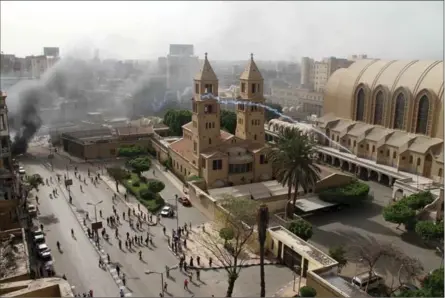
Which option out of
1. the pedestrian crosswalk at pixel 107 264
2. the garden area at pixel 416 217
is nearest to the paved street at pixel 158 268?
the pedestrian crosswalk at pixel 107 264

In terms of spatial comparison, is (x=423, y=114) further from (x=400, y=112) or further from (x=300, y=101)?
(x=300, y=101)

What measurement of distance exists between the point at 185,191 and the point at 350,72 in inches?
1175

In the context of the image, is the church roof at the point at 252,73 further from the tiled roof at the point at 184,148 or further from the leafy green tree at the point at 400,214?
the leafy green tree at the point at 400,214

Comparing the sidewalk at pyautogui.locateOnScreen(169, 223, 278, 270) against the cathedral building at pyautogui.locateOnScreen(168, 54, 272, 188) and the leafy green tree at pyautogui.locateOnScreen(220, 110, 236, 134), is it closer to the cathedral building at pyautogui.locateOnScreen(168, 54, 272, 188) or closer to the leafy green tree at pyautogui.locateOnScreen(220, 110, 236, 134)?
the cathedral building at pyautogui.locateOnScreen(168, 54, 272, 188)

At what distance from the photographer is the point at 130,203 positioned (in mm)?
38438

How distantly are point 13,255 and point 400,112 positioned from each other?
4338 cm

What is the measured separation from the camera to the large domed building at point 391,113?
43562 millimetres

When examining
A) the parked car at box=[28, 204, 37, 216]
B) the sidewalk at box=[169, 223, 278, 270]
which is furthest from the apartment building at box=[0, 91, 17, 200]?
the sidewalk at box=[169, 223, 278, 270]

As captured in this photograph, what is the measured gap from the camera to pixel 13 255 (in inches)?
859

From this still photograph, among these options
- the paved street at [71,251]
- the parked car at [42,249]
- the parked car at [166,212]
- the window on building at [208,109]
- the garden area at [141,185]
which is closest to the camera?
the paved street at [71,251]

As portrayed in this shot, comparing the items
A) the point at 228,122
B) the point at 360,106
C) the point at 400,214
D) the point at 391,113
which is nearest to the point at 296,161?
the point at 400,214

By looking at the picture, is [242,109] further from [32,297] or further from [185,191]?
[32,297]

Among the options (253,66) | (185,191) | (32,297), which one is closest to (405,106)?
(253,66)

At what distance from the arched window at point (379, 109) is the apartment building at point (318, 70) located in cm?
4460
